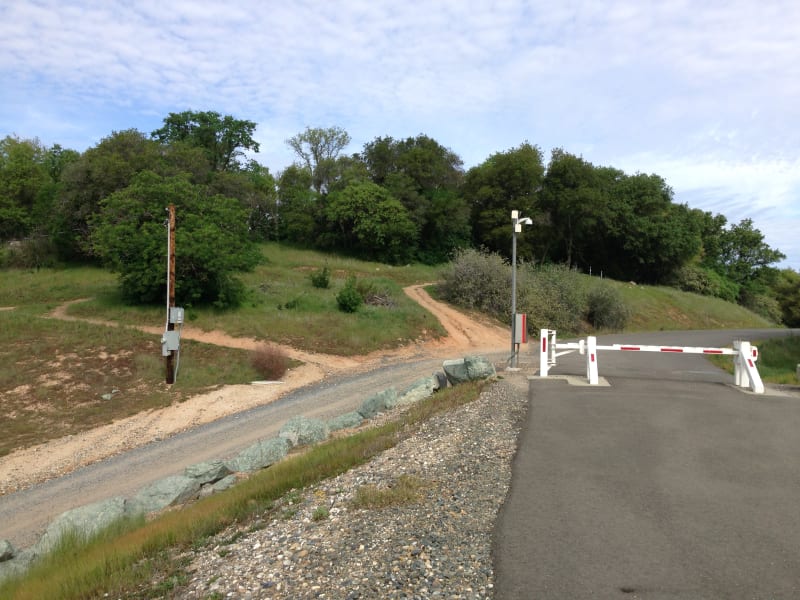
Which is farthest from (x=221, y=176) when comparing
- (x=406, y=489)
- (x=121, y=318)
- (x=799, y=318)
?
(x=799, y=318)

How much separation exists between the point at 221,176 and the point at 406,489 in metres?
48.6

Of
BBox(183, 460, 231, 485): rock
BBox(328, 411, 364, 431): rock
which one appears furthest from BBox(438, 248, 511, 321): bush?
BBox(183, 460, 231, 485): rock

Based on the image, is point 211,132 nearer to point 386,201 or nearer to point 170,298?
point 386,201

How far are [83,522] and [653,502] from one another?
7608 millimetres

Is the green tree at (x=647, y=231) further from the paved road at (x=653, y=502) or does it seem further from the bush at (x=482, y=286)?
the paved road at (x=653, y=502)

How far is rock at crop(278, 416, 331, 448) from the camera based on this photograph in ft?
40.4

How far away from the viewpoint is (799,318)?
2425 inches

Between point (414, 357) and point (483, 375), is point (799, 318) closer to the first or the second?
point (414, 357)

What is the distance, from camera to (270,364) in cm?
2272

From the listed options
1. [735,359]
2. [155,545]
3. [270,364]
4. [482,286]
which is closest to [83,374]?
[270,364]

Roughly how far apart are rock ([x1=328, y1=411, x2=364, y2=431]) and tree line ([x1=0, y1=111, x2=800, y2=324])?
3195cm

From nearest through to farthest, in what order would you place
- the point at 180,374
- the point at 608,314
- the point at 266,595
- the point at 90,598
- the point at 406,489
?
the point at 266,595, the point at 90,598, the point at 406,489, the point at 180,374, the point at 608,314

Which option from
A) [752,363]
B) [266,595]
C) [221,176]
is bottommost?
[266,595]

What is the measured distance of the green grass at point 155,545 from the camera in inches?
198
